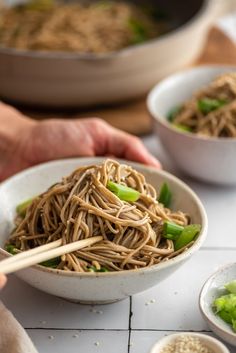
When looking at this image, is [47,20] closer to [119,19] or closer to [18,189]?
[119,19]

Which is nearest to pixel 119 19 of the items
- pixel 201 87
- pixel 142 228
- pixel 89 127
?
pixel 201 87

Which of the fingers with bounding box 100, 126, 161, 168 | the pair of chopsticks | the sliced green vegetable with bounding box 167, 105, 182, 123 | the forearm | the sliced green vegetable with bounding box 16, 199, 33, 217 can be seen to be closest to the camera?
the pair of chopsticks

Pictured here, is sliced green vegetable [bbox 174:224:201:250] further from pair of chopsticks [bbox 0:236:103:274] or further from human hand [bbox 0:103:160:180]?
human hand [bbox 0:103:160:180]

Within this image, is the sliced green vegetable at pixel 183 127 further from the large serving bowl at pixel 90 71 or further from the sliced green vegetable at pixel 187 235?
the sliced green vegetable at pixel 187 235

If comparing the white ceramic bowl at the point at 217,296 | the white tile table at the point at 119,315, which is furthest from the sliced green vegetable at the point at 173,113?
the white ceramic bowl at the point at 217,296

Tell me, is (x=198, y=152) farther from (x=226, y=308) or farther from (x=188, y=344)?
(x=188, y=344)

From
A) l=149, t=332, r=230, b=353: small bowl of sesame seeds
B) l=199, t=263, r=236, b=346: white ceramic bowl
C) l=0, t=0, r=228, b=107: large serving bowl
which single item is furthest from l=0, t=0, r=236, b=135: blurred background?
l=149, t=332, r=230, b=353: small bowl of sesame seeds

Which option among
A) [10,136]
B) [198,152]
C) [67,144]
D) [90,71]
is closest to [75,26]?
[90,71]
